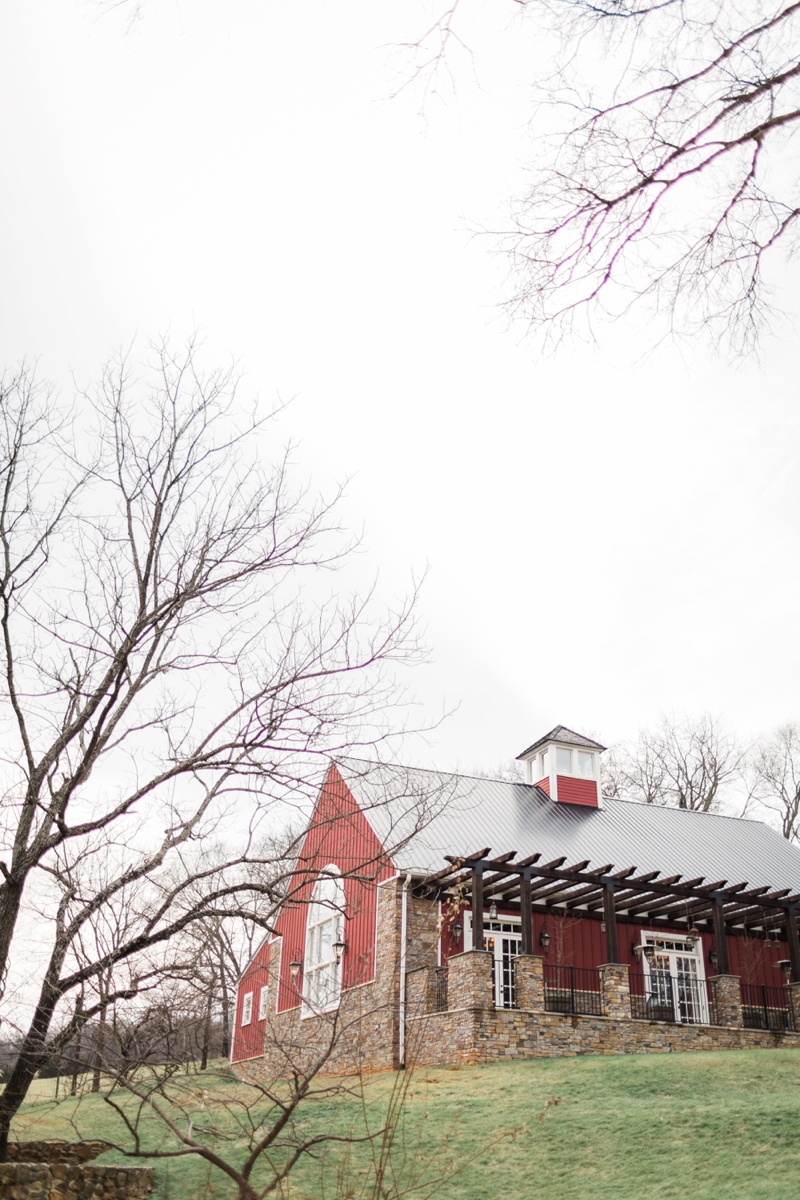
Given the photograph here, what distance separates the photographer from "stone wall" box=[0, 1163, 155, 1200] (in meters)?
8.49

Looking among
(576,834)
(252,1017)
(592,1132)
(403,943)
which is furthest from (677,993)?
(252,1017)

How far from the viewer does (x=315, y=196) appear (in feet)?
23.1

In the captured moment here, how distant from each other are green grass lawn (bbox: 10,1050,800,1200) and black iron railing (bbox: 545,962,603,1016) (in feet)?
8.68

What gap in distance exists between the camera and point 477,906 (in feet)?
48.6

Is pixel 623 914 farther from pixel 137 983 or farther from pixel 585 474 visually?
pixel 137 983

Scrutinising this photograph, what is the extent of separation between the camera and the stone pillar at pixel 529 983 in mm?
14633

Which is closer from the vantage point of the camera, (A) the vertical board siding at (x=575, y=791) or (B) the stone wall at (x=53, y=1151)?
(B) the stone wall at (x=53, y=1151)

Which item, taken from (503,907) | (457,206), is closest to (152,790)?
(457,206)

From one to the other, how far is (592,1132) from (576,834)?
10.8 meters

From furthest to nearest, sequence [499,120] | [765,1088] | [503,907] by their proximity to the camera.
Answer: [503,907] → [765,1088] → [499,120]

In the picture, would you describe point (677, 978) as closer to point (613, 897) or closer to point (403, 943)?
point (613, 897)

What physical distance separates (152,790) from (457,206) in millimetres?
6336

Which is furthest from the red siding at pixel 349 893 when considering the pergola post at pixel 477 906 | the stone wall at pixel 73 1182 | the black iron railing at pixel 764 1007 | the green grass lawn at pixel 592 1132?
the black iron railing at pixel 764 1007

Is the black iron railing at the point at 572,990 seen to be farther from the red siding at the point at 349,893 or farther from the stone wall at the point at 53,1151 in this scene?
the stone wall at the point at 53,1151
